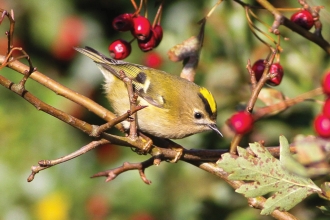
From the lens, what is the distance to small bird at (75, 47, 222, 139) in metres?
3.21

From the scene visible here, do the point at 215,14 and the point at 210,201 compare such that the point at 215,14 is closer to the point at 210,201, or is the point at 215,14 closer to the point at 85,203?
the point at 210,201

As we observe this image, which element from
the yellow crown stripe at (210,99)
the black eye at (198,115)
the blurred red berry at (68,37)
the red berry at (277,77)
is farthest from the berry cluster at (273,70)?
the blurred red berry at (68,37)

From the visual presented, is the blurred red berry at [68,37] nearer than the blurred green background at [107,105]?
No

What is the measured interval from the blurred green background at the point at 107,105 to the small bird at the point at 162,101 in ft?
0.44

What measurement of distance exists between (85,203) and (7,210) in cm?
72

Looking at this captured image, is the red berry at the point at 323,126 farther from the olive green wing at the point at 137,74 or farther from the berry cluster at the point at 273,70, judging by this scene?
the olive green wing at the point at 137,74

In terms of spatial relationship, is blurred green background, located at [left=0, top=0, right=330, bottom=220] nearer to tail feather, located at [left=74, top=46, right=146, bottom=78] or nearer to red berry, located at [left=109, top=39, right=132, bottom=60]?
tail feather, located at [left=74, top=46, right=146, bottom=78]

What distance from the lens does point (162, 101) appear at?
3.41m

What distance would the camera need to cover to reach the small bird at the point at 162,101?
10.5 feet

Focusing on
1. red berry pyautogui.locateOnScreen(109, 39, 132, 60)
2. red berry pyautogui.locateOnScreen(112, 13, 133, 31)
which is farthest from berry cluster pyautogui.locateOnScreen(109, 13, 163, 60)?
red berry pyautogui.locateOnScreen(109, 39, 132, 60)

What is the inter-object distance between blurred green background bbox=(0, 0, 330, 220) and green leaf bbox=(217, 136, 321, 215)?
107 cm

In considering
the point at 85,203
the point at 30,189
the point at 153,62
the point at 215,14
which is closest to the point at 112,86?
the point at 153,62

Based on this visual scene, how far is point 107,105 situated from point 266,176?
2.98m

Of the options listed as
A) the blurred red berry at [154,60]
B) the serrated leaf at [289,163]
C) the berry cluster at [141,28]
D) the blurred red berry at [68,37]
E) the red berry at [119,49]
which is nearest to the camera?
the serrated leaf at [289,163]
